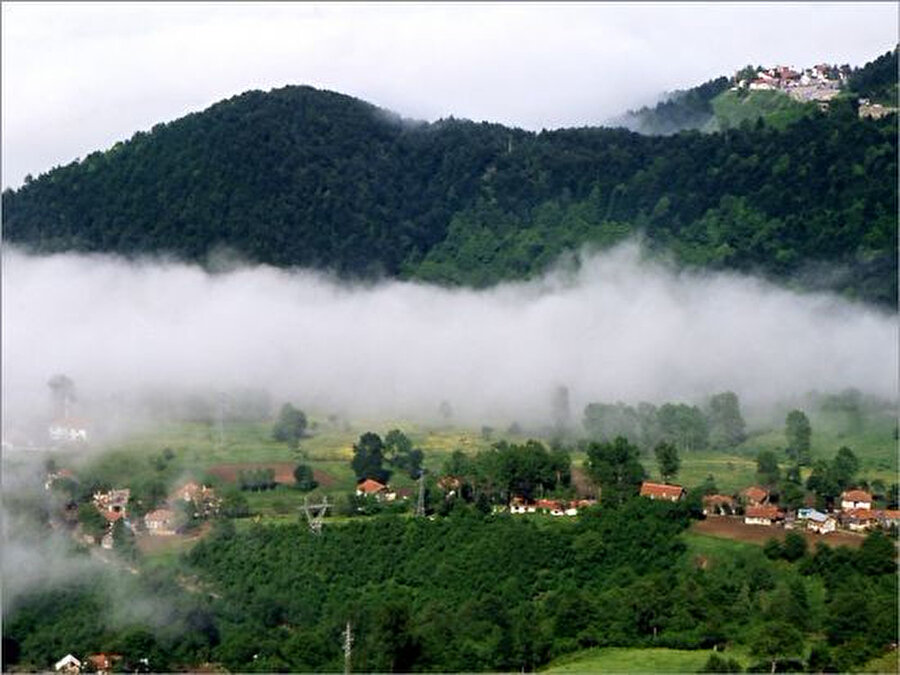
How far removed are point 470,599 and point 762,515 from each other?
9550mm

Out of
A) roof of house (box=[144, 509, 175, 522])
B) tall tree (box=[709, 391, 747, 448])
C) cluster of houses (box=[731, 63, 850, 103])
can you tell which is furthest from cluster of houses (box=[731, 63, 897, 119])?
roof of house (box=[144, 509, 175, 522])

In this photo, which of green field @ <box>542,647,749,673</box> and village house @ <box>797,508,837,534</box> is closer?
green field @ <box>542,647,749,673</box>

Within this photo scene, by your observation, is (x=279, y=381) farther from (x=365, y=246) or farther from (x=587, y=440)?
(x=365, y=246)

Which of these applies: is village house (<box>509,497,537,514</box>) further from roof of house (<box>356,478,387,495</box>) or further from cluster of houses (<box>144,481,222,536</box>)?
cluster of houses (<box>144,481,222,536</box>)

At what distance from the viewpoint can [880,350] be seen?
6231cm

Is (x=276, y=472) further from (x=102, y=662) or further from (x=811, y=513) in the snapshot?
(x=811, y=513)

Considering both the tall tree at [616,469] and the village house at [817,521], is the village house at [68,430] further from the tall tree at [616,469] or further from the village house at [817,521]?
the village house at [817,521]

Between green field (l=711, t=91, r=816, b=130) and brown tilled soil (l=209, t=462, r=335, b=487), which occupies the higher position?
green field (l=711, t=91, r=816, b=130)

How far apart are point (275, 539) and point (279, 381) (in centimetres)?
2211

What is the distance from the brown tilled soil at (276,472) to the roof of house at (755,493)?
1180cm

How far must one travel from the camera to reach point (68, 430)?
171 feet

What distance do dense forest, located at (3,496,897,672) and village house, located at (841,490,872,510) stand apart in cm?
433

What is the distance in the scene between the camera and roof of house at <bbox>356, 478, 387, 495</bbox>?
48844 millimetres

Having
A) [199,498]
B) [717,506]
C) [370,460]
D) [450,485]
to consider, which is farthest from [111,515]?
[717,506]
